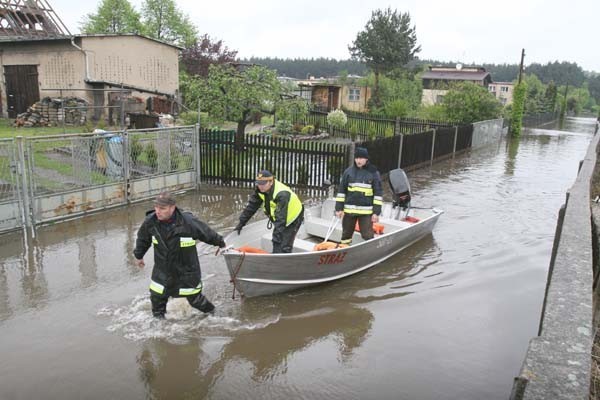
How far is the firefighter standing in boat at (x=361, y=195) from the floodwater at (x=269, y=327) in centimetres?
92

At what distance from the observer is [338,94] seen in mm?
42562

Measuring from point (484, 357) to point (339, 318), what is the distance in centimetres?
180

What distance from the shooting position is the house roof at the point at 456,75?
68.6 meters

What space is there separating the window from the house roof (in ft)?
93.9

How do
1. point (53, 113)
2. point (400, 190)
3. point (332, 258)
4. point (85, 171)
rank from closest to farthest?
1. point (332, 258)
2. point (400, 190)
3. point (85, 171)
4. point (53, 113)

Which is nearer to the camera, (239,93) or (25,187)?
(25,187)

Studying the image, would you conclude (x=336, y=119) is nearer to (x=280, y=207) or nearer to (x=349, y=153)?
(x=349, y=153)

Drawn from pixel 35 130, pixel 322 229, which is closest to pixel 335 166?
pixel 322 229

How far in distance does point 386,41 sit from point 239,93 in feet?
124

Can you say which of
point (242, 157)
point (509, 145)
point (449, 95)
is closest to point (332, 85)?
point (449, 95)

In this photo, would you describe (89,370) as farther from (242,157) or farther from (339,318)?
(242,157)

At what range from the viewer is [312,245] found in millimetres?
7676

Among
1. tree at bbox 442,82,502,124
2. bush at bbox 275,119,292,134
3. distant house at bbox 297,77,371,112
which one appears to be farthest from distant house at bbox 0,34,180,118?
distant house at bbox 297,77,371,112

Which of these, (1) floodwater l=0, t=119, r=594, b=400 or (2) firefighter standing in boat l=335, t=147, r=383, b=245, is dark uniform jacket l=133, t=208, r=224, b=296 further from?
(2) firefighter standing in boat l=335, t=147, r=383, b=245
